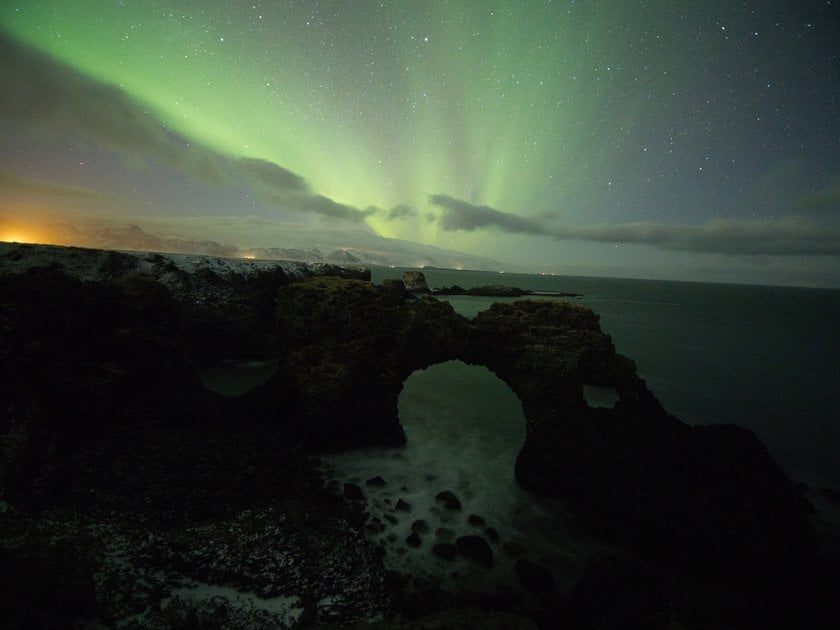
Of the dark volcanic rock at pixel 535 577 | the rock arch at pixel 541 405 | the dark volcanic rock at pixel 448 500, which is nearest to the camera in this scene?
the dark volcanic rock at pixel 535 577

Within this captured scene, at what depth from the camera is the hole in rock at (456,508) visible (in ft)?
24.8

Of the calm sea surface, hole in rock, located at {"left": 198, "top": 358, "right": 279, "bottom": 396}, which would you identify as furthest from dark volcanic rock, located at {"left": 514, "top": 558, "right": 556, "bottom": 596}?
hole in rock, located at {"left": 198, "top": 358, "right": 279, "bottom": 396}

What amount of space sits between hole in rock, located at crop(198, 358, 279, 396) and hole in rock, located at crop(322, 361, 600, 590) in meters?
6.21

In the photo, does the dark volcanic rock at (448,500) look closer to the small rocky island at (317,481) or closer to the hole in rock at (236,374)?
the small rocky island at (317,481)

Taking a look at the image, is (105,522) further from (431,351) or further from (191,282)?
(191,282)

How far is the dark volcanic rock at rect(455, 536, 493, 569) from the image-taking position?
7.57 meters

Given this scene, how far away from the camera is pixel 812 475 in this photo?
13.6m

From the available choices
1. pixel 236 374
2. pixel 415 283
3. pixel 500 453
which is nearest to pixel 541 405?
pixel 500 453

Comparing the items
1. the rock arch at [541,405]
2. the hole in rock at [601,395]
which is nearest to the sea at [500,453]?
the rock arch at [541,405]

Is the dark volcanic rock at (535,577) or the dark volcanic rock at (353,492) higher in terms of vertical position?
the dark volcanic rock at (353,492)

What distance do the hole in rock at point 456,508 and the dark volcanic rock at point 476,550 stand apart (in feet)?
0.08

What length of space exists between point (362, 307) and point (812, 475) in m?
19.4

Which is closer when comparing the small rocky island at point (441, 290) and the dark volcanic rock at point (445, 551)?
the dark volcanic rock at point (445, 551)

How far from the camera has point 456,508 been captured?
30.6 feet
